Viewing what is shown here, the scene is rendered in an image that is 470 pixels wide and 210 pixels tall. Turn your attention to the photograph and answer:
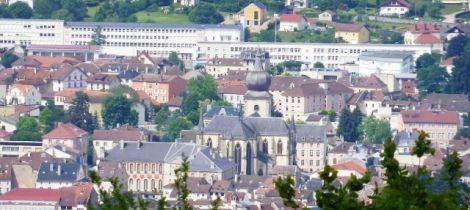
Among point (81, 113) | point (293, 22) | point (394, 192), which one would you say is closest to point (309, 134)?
point (81, 113)

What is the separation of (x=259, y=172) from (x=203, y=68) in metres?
23.5

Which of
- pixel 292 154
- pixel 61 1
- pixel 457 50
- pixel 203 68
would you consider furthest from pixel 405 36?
pixel 292 154

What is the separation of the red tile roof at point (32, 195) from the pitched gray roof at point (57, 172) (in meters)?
3.34

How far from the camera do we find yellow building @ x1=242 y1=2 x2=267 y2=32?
81.4m

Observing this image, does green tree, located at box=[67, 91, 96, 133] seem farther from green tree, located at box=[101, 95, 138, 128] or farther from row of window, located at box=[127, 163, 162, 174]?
row of window, located at box=[127, 163, 162, 174]

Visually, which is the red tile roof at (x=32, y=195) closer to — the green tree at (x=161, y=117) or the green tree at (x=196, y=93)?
the green tree at (x=161, y=117)

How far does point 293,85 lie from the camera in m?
67.2

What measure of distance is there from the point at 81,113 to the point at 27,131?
3.67 m

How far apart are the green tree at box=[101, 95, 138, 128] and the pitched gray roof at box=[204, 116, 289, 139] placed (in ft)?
31.4

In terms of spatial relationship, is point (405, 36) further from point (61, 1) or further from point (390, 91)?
point (61, 1)

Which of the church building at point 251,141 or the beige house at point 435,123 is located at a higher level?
the church building at point 251,141

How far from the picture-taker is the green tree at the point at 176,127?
58.2 meters

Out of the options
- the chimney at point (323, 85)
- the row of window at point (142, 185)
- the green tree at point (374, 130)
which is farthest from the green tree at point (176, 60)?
the row of window at point (142, 185)

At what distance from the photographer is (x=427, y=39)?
77.5 metres
